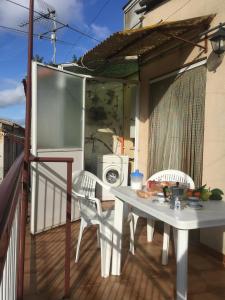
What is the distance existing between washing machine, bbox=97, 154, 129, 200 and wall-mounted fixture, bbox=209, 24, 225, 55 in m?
3.45

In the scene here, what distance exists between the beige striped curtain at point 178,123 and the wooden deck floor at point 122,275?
1.02 metres

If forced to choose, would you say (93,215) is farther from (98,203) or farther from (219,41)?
(219,41)

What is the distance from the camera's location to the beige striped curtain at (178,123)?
385 centimetres

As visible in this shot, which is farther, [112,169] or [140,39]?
[112,169]

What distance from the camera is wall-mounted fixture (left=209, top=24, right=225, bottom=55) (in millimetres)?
3227

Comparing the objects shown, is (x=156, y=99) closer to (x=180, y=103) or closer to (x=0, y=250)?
(x=180, y=103)

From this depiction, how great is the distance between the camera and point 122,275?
3031 mm

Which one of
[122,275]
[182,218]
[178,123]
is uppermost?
[178,123]

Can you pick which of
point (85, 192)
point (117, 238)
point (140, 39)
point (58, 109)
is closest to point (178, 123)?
point (140, 39)

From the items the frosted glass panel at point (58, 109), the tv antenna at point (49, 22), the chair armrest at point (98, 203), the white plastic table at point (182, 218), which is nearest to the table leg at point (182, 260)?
the white plastic table at point (182, 218)

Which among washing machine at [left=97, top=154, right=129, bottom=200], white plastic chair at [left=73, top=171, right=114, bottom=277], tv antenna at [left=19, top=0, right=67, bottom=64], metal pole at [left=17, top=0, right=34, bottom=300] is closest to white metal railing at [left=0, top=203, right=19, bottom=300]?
metal pole at [left=17, top=0, right=34, bottom=300]

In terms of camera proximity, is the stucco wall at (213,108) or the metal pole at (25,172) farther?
the stucco wall at (213,108)

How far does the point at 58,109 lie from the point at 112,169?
7.41 ft

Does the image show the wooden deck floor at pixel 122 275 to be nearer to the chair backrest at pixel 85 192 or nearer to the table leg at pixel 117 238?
the table leg at pixel 117 238
